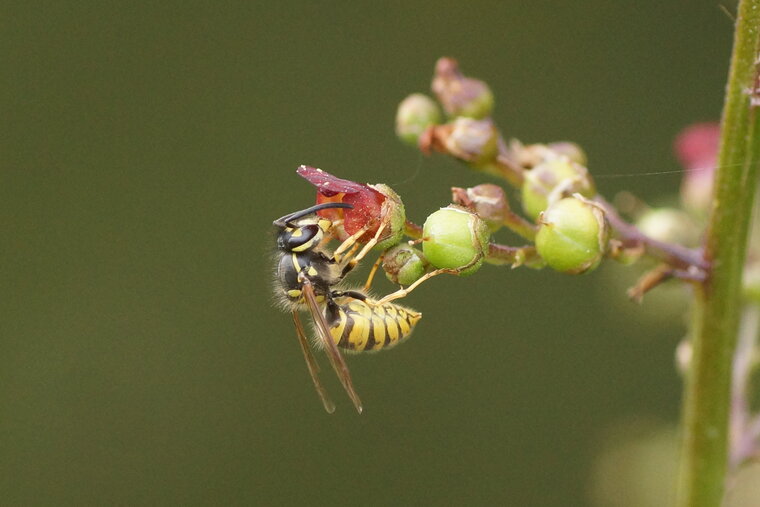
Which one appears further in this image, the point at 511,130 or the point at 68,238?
the point at 511,130

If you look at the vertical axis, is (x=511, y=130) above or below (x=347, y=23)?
below

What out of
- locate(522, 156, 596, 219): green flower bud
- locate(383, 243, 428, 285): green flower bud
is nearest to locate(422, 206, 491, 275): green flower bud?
locate(383, 243, 428, 285): green flower bud

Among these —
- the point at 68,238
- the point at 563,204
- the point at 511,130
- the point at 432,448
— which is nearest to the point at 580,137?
the point at 511,130

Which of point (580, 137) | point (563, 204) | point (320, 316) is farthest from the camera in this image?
point (580, 137)

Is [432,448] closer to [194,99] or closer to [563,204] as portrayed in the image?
[194,99]

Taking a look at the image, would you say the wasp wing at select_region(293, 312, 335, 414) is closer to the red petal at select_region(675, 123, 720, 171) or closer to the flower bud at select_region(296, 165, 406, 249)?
the flower bud at select_region(296, 165, 406, 249)

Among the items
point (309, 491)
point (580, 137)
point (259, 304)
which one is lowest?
point (309, 491)

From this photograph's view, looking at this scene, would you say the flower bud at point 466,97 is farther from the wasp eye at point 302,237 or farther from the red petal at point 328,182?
the red petal at point 328,182
